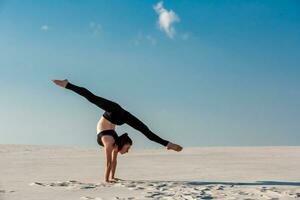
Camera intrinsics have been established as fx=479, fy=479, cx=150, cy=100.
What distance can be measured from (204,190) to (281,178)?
2654 millimetres

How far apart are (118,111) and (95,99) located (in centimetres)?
53

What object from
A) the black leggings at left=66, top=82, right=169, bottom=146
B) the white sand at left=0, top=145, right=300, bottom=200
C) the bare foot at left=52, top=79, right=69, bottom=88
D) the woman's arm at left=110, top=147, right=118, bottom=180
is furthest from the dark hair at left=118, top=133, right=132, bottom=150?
the bare foot at left=52, top=79, right=69, bottom=88

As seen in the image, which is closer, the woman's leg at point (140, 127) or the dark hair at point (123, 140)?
the woman's leg at point (140, 127)

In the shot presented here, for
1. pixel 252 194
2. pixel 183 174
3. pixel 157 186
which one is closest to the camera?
pixel 252 194

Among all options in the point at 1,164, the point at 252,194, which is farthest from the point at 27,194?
the point at 1,164

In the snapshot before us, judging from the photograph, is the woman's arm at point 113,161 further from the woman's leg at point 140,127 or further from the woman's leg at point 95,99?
the woman's leg at point 95,99

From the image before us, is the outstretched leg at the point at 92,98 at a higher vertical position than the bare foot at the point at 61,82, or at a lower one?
lower

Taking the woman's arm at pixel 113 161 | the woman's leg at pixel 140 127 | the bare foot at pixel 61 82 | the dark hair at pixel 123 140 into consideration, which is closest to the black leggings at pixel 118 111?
the woman's leg at pixel 140 127

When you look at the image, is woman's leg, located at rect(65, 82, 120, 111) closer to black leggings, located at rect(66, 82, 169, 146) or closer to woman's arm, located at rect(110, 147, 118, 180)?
black leggings, located at rect(66, 82, 169, 146)

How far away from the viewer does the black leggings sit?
30.2ft

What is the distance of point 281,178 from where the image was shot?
1029 centimetres

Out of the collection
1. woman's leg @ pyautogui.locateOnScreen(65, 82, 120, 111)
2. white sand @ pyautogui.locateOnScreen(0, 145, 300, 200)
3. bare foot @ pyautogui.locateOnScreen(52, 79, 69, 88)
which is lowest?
white sand @ pyautogui.locateOnScreen(0, 145, 300, 200)

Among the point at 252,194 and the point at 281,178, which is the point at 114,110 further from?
the point at 281,178

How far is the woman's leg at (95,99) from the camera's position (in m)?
9.13
